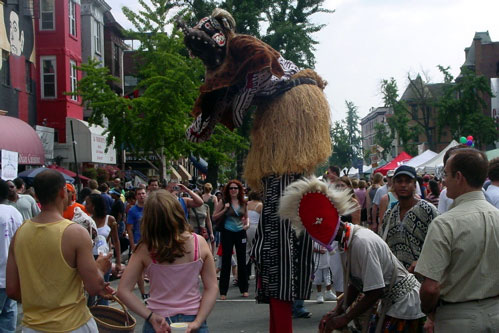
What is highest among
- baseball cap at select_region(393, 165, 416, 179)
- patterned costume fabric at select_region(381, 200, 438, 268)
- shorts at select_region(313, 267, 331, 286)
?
baseball cap at select_region(393, 165, 416, 179)

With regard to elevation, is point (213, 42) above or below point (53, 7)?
below

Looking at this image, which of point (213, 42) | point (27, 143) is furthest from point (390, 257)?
point (27, 143)

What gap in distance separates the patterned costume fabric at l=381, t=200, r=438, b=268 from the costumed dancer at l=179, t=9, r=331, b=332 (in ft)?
2.88

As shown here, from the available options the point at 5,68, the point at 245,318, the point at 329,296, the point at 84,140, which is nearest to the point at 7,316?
the point at 245,318

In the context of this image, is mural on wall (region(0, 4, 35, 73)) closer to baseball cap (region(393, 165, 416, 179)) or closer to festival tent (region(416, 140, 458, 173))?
festival tent (region(416, 140, 458, 173))

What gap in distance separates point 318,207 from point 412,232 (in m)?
1.33

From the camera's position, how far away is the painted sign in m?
12.2

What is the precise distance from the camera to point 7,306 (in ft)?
20.0

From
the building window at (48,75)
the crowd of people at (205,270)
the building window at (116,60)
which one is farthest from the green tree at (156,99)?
the building window at (116,60)

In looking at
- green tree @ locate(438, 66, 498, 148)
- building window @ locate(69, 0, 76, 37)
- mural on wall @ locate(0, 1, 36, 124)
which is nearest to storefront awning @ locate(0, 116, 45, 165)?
mural on wall @ locate(0, 1, 36, 124)

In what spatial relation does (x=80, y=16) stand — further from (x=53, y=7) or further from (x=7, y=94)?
(x=7, y=94)

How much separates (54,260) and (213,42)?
1.84 meters

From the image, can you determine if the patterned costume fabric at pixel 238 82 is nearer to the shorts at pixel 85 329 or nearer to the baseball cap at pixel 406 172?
the baseball cap at pixel 406 172

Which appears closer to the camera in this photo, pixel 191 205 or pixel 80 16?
pixel 191 205
